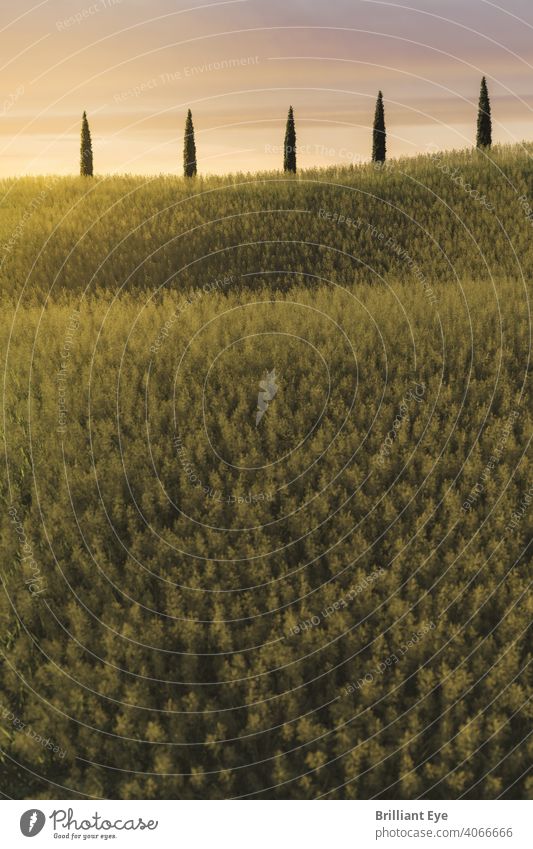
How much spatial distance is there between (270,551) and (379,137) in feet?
Result: 103

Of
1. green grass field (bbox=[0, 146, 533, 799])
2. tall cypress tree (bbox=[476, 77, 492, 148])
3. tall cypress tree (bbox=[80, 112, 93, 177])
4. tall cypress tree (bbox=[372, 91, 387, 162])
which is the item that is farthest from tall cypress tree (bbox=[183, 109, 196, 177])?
green grass field (bbox=[0, 146, 533, 799])

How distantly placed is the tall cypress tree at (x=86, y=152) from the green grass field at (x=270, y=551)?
21233 millimetres

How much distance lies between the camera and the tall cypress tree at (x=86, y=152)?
36.8 meters

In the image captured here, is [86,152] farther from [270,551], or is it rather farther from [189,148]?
[270,551]

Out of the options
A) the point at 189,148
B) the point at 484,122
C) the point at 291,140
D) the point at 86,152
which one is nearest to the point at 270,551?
the point at 291,140

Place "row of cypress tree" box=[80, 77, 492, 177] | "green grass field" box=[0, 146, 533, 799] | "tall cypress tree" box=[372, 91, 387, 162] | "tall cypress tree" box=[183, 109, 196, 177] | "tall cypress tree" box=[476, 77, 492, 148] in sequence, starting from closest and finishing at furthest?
"green grass field" box=[0, 146, 533, 799], "tall cypress tree" box=[183, 109, 196, 177], "row of cypress tree" box=[80, 77, 492, 177], "tall cypress tree" box=[372, 91, 387, 162], "tall cypress tree" box=[476, 77, 492, 148]

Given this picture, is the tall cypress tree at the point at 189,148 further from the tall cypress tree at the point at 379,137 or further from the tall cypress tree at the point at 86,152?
the tall cypress tree at the point at 379,137

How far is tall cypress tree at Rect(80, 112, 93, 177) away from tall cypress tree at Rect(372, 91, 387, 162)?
14.1m

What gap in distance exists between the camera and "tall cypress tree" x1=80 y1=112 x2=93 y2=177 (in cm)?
3684

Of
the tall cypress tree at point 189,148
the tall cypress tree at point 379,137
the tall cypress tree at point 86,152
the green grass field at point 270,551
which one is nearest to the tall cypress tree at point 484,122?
the tall cypress tree at point 379,137

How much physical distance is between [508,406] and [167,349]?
6.91 metres

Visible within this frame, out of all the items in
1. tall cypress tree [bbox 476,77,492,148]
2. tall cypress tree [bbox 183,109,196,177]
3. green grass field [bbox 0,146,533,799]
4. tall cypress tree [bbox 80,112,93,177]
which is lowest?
green grass field [bbox 0,146,533,799]

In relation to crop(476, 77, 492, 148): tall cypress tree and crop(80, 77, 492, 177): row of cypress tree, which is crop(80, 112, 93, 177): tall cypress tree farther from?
crop(476, 77, 492, 148): tall cypress tree

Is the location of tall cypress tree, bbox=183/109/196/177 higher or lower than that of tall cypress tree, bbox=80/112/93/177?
lower
